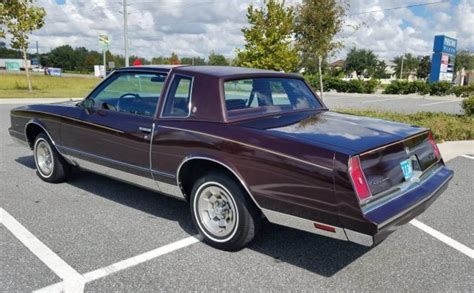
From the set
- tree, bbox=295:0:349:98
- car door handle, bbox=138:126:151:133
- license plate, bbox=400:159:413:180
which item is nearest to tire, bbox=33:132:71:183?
car door handle, bbox=138:126:151:133

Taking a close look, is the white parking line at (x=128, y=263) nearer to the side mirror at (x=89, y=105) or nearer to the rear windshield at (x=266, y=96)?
the rear windshield at (x=266, y=96)

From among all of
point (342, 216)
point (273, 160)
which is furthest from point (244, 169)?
point (342, 216)

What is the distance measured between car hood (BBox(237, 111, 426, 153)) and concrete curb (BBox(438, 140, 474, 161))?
13.9 ft

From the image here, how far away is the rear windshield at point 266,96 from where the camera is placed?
12.2 feet

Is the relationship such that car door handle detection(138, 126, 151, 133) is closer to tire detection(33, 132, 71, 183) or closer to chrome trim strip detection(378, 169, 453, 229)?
tire detection(33, 132, 71, 183)

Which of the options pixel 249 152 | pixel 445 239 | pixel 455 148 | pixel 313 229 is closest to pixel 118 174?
pixel 249 152

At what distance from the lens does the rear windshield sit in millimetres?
3721

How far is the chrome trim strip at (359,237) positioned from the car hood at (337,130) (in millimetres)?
547

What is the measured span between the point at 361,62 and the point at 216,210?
86.4 m

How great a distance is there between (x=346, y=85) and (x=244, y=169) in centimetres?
3430

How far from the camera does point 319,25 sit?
13.2 m

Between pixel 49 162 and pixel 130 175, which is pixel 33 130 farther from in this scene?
pixel 130 175

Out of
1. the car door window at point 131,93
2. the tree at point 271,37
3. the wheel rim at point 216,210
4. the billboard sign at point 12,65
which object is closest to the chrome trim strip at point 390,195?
Answer: the wheel rim at point 216,210

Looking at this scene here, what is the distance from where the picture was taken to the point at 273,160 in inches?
118
